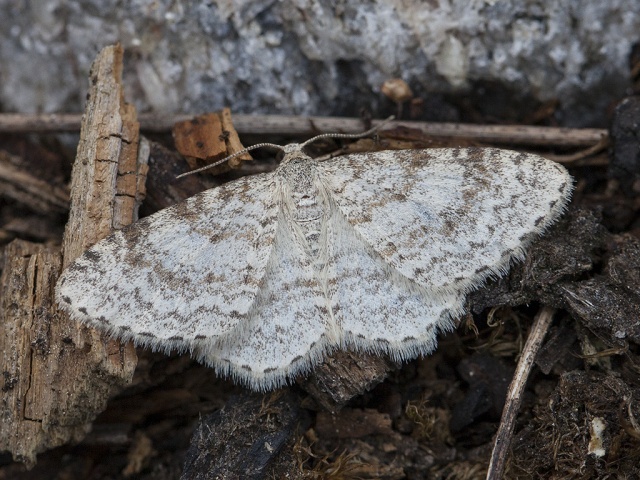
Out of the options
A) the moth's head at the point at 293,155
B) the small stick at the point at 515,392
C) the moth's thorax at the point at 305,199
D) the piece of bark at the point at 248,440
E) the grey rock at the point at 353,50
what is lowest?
the piece of bark at the point at 248,440

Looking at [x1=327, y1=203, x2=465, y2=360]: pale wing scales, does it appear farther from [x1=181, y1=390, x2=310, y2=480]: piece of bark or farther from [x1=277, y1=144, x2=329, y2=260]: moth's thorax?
[x1=181, y1=390, x2=310, y2=480]: piece of bark

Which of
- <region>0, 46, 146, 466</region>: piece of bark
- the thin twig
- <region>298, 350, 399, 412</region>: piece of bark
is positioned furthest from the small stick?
<region>0, 46, 146, 466</region>: piece of bark

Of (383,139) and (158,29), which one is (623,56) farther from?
(158,29)

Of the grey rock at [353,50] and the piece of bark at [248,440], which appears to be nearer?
the piece of bark at [248,440]

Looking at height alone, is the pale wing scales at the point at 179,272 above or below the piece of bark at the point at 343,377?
above

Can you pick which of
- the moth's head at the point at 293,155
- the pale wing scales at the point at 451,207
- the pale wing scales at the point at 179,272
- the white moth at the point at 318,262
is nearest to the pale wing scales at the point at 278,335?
the white moth at the point at 318,262

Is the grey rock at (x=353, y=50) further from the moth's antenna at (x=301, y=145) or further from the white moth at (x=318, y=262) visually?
the white moth at (x=318, y=262)

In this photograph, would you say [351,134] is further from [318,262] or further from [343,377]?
→ [343,377]

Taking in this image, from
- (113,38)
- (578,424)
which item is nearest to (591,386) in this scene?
(578,424)
